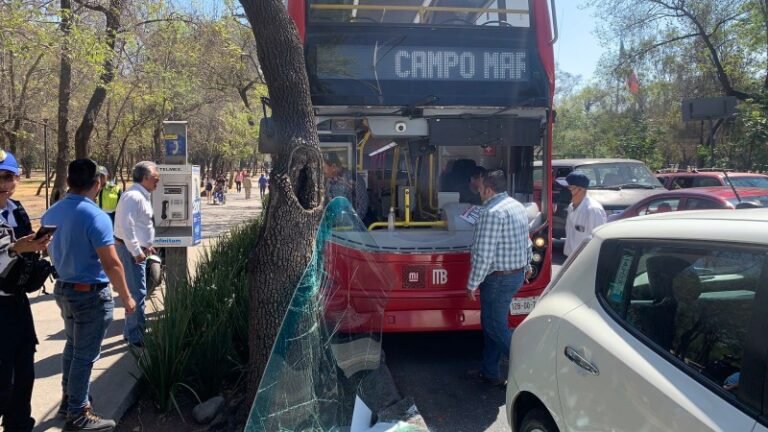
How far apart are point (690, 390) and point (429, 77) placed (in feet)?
12.8

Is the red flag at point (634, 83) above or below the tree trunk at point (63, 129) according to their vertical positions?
above

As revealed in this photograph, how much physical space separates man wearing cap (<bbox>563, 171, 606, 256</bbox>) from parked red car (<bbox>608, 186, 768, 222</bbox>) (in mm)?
3124

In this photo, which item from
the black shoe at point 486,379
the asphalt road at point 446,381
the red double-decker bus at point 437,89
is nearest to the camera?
the asphalt road at point 446,381

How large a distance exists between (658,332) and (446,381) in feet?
10.6

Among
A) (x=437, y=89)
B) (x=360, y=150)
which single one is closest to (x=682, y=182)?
(x=360, y=150)

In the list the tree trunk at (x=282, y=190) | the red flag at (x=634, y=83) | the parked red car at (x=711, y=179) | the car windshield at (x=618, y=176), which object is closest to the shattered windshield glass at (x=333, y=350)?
the tree trunk at (x=282, y=190)

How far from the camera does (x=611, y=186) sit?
12.9 m

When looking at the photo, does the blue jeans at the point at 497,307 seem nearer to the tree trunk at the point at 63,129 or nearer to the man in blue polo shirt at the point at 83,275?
the man in blue polo shirt at the point at 83,275

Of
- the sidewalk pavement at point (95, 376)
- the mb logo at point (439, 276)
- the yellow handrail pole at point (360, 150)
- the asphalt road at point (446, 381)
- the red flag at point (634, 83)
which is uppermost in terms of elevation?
the red flag at point (634, 83)

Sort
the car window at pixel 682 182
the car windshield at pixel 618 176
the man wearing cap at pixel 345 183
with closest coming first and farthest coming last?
the man wearing cap at pixel 345 183
the car windshield at pixel 618 176
the car window at pixel 682 182

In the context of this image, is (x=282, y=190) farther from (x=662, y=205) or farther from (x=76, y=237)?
(x=662, y=205)

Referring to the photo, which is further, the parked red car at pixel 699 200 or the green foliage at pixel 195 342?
the parked red car at pixel 699 200

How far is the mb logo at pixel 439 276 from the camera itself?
532cm

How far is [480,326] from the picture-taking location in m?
5.50
